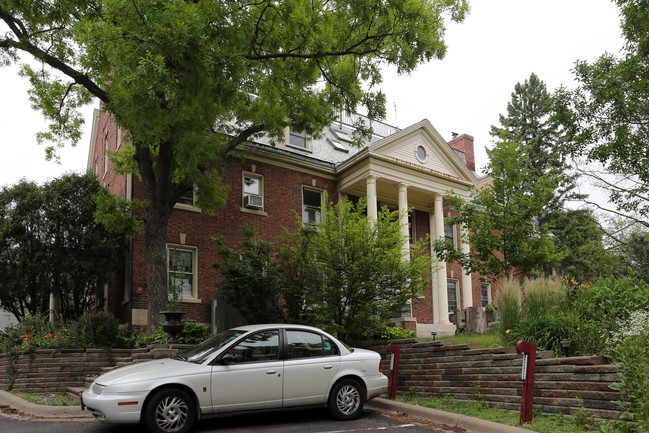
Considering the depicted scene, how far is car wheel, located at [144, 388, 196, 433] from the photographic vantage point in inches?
261

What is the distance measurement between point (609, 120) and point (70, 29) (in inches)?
582

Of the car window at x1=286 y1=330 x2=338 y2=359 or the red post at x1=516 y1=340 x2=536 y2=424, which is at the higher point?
the car window at x1=286 y1=330 x2=338 y2=359

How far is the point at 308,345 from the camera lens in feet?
26.3

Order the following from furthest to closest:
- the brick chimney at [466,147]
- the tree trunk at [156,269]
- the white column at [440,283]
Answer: the brick chimney at [466,147]
the white column at [440,283]
the tree trunk at [156,269]

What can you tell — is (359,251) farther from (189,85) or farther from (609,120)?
(609,120)

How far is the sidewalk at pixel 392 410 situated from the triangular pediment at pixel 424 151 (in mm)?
14361

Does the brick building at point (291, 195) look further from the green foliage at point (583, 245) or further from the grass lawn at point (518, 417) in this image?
the green foliage at point (583, 245)

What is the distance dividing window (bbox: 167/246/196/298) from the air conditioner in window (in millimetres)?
2696

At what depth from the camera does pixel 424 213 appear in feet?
85.5

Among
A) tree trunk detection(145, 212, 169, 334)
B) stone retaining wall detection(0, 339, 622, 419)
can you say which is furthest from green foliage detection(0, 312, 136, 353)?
tree trunk detection(145, 212, 169, 334)

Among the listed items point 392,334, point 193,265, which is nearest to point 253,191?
point 193,265

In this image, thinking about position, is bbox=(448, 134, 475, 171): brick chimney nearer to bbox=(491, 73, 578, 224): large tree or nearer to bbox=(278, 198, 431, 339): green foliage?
bbox=(491, 73, 578, 224): large tree

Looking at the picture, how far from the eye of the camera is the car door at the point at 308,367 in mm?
7641

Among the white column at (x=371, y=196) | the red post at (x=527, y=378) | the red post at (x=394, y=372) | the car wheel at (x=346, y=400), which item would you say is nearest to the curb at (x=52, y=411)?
the car wheel at (x=346, y=400)
